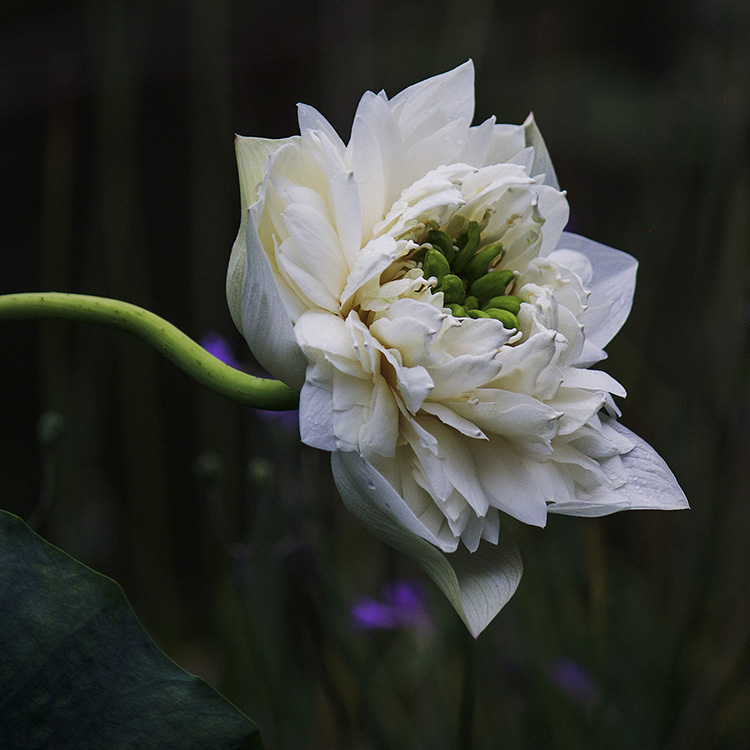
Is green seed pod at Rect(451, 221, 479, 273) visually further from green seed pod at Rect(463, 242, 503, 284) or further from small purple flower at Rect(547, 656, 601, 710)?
small purple flower at Rect(547, 656, 601, 710)

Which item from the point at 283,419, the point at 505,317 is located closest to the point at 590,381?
the point at 505,317

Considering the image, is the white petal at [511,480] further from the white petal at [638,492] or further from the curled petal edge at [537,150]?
the curled petal edge at [537,150]

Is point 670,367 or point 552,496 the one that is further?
point 670,367

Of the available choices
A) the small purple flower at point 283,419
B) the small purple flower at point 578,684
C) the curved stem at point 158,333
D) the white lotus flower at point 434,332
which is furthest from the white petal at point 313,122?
the small purple flower at point 578,684

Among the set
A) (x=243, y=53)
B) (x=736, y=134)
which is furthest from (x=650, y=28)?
(x=243, y=53)

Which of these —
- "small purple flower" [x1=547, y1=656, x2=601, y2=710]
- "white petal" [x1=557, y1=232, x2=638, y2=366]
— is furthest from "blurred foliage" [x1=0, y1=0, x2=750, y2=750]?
"white petal" [x1=557, y1=232, x2=638, y2=366]

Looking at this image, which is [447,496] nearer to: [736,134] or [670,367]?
[736,134]
